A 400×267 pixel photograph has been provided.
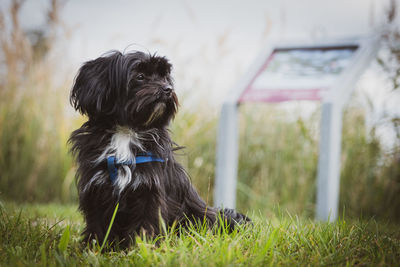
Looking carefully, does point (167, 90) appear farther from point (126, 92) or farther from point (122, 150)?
point (122, 150)

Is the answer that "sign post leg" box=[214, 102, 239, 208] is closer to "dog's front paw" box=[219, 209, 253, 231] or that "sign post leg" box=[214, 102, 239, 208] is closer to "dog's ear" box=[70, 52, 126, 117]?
"dog's front paw" box=[219, 209, 253, 231]

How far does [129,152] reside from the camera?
268 cm

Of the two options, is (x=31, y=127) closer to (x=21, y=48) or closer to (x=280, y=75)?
(x=21, y=48)

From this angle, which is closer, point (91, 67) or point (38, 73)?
point (91, 67)

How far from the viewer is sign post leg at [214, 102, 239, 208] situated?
15.4ft

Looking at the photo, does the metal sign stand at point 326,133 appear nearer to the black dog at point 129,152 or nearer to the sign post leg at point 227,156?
the sign post leg at point 227,156

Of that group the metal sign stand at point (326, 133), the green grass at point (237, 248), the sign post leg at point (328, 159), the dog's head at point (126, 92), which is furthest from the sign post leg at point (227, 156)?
the green grass at point (237, 248)

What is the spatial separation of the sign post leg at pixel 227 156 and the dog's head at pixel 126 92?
1.79 m

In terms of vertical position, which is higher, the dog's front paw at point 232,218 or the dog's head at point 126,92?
the dog's head at point 126,92

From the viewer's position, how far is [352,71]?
4.40 m

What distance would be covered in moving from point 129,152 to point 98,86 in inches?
20.5

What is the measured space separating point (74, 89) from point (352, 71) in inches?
111

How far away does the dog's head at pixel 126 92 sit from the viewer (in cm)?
282

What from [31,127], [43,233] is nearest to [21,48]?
[31,127]
